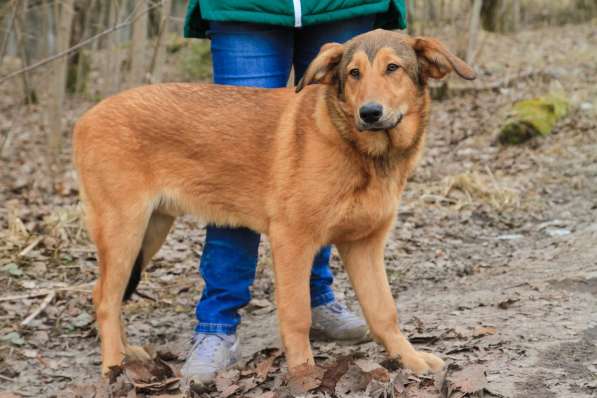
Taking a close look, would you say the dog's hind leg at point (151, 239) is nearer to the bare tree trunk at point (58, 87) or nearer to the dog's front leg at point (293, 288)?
the dog's front leg at point (293, 288)

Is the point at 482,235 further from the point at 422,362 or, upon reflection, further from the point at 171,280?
the point at 422,362

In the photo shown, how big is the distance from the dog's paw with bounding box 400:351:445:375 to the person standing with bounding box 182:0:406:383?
0.71 m

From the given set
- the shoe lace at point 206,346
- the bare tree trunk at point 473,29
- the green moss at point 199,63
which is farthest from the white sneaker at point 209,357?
the green moss at point 199,63

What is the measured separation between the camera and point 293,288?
12.9 ft

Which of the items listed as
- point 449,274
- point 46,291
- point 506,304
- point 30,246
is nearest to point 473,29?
point 449,274

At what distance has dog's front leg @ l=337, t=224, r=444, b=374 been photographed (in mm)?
4137

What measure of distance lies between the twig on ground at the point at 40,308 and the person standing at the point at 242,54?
1492 millimetres

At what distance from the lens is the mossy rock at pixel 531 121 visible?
390 inches

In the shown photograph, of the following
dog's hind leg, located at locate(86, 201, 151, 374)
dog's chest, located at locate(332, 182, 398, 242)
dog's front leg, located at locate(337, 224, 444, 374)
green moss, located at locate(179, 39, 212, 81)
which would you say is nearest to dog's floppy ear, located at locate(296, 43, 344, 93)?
dog's chest, located at locate(332, 182, 398, 242)

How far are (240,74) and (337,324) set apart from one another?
1564 mm

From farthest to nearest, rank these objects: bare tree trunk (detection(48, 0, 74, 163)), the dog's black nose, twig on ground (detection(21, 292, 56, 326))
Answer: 1. bare tree trunk (detection(48, 0, 74, 163))
2. twig on ground (detection(21, 292, 56, 326))
3. the dog's black nose

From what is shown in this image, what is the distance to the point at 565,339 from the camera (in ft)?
13.1

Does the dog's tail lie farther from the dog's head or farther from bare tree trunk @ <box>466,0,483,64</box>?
bare tree trunk @ <box>466,0,483,64</box>

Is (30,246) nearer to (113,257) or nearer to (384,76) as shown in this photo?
(113,257)
